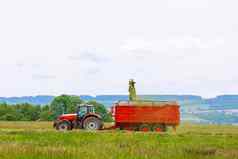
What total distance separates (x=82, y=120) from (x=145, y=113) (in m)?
4.37

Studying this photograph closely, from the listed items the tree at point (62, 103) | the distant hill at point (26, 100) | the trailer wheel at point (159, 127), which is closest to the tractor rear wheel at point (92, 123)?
the trailer wheel at point (159, 127)

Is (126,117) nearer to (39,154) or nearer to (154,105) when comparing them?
(154,105)

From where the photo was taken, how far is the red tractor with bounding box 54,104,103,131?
39.6m

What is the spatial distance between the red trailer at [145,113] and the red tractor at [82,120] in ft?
5.07

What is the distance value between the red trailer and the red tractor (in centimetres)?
155

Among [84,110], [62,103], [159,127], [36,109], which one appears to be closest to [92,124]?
[84,110]

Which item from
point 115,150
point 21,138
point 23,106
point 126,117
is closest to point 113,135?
point 21,138

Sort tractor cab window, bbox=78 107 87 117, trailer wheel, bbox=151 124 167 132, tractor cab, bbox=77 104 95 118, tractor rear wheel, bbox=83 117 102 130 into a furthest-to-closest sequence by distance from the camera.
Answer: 1. trailer wheel, bbox=151 124 167 132
2. tractor cab, bbox=77 104 95 118
3. tractor cab window, bbox=78 107 87 117
4. tractor rear wheel, bbox=83 117 102 130

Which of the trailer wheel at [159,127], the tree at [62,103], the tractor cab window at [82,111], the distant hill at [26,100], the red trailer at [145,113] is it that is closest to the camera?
the tractor cab window at [82,111]

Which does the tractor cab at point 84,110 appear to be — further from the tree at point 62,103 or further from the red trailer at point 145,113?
the tree at point 62,103

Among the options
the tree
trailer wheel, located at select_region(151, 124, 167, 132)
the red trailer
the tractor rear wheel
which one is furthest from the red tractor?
the tree

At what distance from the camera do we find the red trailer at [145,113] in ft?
133

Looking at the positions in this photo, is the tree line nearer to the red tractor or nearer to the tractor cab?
the red tractor

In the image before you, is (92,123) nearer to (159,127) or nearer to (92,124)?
(92,124)
